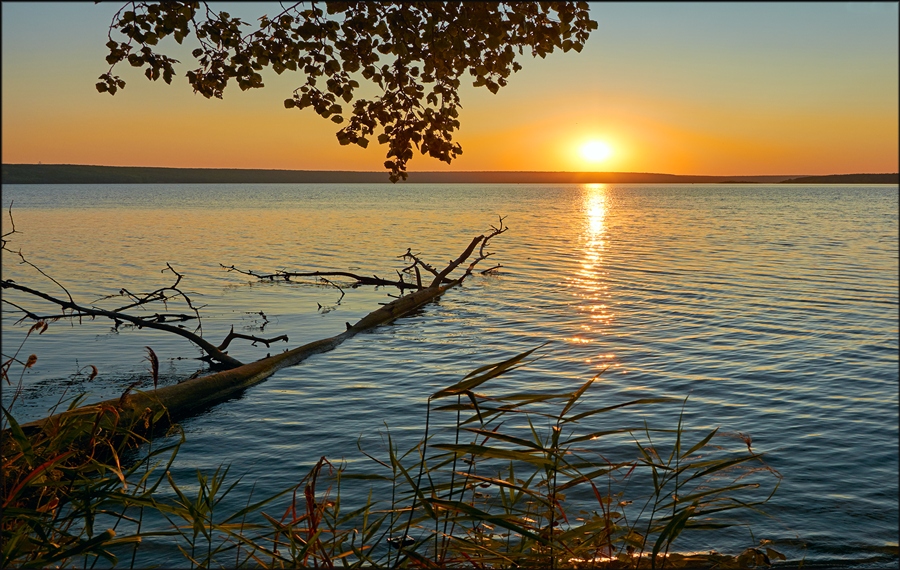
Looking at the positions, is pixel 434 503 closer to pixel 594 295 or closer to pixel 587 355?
pixel 587 355

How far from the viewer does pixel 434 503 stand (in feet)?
14.6

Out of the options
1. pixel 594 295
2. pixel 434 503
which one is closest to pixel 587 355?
pixel 594 295

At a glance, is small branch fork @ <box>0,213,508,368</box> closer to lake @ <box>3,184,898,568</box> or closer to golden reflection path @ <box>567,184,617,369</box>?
lake @ <box>3,184,898,568</box>

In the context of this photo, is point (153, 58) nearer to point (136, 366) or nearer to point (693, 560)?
point (693, 560)

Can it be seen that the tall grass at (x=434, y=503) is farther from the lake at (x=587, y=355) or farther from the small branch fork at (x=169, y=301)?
the small branch fork at (x=169, y=301)

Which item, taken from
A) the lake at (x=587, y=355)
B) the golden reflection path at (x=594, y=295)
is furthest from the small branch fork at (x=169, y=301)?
the golden reflection path at (x=594, y=295)

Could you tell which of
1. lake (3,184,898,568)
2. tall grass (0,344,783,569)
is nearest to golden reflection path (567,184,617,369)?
lake (3,184,898,568)

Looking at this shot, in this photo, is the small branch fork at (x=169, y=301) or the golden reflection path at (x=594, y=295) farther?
the golden reflection path at (x=594, y=295)

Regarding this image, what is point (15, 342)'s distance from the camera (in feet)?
59.4

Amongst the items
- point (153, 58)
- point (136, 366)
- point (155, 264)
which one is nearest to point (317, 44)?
point (153, 58)

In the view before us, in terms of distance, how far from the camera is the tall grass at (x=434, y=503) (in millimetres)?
4496

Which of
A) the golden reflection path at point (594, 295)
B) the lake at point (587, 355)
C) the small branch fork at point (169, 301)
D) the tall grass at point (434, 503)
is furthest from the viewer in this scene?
the golden reflection path at point (594, 295)

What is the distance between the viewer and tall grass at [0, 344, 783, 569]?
450 cm

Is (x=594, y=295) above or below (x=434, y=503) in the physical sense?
below
